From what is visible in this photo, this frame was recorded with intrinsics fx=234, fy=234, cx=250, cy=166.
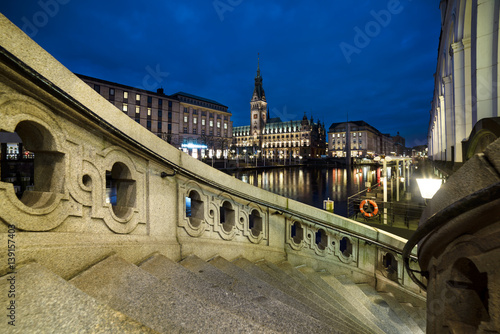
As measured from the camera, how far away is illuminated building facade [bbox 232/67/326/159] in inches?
5325

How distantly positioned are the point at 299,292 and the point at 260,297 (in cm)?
118

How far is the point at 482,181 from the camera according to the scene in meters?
1.39

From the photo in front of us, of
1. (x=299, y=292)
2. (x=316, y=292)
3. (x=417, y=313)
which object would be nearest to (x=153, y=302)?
(x=299, y=292)

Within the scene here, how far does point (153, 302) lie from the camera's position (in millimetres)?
1959

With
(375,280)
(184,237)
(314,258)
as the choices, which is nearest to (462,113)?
(375,280)

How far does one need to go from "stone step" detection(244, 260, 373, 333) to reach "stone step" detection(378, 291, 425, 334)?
187cm

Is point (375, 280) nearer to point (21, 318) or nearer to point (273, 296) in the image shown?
point (273, 296)

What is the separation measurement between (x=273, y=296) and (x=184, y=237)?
1.53 metres

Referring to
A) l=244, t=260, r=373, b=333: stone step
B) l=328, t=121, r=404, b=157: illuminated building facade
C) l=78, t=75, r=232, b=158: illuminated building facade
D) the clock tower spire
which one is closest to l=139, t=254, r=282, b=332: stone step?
l=244, t=260, r=373, b=333: stone step

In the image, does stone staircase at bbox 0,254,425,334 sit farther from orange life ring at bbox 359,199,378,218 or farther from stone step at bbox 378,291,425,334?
orange life ring at bbox 359,199,378,218

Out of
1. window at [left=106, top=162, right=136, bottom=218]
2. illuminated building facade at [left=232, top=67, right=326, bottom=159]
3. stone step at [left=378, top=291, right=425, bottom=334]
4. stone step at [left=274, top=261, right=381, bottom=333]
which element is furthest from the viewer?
illuminated building facade at [left=232, top=67, right=326, bottom=159]

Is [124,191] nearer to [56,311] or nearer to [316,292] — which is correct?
[56,311]

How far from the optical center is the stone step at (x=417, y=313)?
16.1 ft

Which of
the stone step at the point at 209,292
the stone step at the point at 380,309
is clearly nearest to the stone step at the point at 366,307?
the stone step at the point at 380,309
